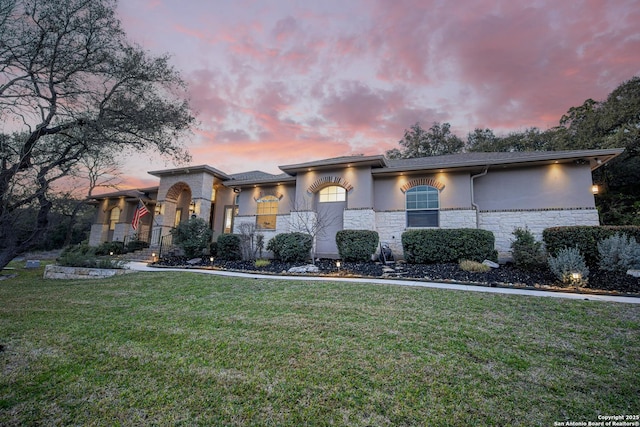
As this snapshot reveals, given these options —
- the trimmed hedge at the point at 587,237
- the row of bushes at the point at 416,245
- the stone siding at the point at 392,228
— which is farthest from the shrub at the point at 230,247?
the trimmed hedge at the point at 587,237

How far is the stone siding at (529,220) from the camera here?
30.4 feet

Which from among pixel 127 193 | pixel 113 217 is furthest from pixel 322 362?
pixel 113 217

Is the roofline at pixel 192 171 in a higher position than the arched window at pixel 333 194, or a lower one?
higher

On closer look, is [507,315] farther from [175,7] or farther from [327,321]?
[175,7]

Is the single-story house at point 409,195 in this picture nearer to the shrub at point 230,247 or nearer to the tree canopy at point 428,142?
the shrub at point 230,247

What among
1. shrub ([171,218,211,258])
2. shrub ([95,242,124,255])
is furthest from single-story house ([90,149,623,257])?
shrub ([95,242,124,255])

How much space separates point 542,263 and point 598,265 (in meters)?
1.11

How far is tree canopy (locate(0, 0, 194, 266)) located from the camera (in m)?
4.64

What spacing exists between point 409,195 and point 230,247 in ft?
26.5

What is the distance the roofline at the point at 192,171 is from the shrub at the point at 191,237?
3.22 metres

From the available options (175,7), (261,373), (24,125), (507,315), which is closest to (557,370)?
(507,315)

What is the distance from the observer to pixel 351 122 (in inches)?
537

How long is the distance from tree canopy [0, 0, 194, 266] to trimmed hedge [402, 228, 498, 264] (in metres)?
8.31

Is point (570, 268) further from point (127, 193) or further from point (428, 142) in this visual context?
point (127, 193)
